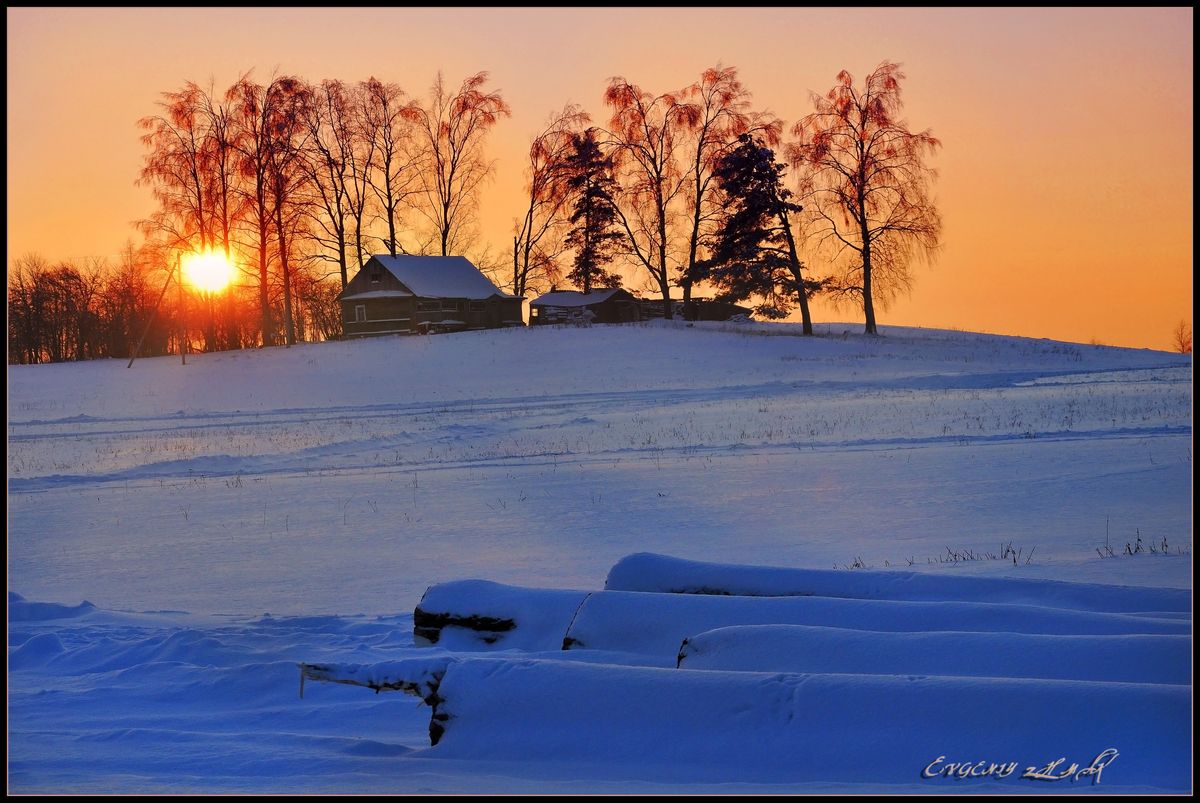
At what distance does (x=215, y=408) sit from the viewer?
31250 millimetres

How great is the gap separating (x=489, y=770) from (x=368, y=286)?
55.2m

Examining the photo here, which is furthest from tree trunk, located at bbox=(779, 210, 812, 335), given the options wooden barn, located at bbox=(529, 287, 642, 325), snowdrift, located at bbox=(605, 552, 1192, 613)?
snowdrift, located at bbox=(605, 552, 1192, 613)

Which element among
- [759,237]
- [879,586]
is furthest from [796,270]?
[879,586]

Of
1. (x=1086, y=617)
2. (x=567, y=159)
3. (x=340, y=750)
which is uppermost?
(x=567, y=159)

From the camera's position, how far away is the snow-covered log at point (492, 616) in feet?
19.2

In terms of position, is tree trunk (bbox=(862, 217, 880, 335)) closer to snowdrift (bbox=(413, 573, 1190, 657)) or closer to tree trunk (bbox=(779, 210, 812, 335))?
tree trunk (bbox=(779, 210, 812, 335))

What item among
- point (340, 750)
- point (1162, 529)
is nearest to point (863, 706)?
point (340, 750)

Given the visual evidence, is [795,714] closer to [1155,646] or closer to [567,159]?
[1155,646]

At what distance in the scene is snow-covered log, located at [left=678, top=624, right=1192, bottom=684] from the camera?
14.3 ft

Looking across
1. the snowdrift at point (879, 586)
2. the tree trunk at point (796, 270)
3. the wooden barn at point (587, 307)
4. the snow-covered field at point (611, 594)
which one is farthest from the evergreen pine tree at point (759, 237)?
the snowdrift at point (879, 586)

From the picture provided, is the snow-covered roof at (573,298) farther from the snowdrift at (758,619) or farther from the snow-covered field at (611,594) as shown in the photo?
the snowdrift at (758,619)

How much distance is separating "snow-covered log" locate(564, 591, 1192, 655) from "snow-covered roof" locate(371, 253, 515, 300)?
52.5 metres

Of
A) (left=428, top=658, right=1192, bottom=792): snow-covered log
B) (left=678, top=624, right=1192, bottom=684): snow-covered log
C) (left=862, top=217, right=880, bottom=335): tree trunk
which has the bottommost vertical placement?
(left=428, top=658, right=1192, bottom=792): snow-covered log

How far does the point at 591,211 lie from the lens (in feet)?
192
